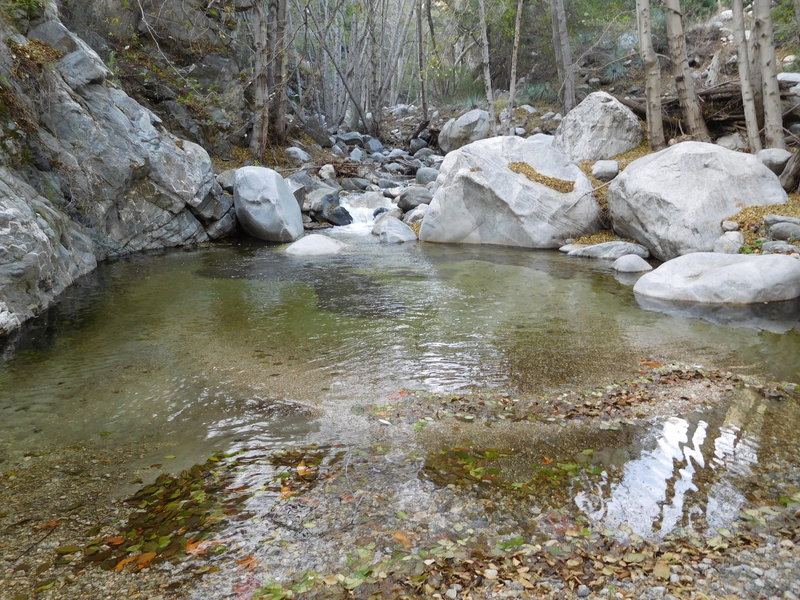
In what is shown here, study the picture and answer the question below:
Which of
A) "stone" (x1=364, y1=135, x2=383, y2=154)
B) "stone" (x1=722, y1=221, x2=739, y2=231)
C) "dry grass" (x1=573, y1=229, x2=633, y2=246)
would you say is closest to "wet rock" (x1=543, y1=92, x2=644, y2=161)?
"dry grass" (x1=573, y1=229, x2=633, y2=246)

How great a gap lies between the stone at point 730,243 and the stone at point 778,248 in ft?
1.24

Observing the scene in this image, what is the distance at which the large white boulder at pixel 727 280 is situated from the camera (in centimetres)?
816

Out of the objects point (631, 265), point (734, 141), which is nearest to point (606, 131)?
point (734, 141)

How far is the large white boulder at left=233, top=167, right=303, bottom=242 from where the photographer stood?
14.5m

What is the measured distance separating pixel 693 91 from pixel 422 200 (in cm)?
797

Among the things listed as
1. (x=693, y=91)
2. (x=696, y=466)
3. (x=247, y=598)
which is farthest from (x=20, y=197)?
(x=693, y=91)

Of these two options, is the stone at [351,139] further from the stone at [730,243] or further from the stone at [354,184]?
the stone at [730,243]

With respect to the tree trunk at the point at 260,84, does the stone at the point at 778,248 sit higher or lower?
lower

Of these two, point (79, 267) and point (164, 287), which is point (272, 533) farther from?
point (79, 267)

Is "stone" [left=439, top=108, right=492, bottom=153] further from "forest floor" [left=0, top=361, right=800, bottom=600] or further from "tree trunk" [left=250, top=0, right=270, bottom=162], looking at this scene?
"forest floor" [left=0, top=361, right=800, bottom=600]

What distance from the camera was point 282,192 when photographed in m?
14.8

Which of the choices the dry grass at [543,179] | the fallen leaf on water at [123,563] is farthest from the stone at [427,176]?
the fallen leaf on water at [123,563]

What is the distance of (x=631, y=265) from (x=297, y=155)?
13.6 meters

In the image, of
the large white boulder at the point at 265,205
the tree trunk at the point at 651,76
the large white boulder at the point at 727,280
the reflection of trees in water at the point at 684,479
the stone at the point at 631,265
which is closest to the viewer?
the reflection of trees in water at the point at 684,479
